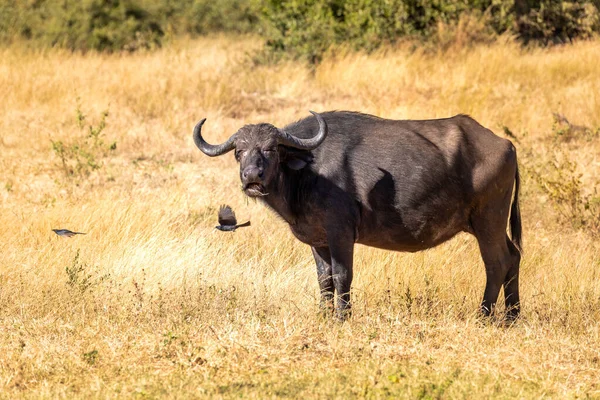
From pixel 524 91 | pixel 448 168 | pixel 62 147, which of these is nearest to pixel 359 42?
pixel 524 91

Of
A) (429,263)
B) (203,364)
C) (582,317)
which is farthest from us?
(429,263)

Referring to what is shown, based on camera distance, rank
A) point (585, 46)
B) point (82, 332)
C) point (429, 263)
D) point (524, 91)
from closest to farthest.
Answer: point (82, 332)
point (429, 263)
point (524, 91)
point (585, 46)

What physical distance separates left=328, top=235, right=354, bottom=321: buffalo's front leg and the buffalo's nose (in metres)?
0.79

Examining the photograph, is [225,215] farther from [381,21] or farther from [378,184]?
[381,21]

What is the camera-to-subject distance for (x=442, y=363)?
20.5 ft

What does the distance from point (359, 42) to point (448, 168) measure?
969 centimetres

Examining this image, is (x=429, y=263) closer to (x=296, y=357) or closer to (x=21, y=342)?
(x=296, y=357)

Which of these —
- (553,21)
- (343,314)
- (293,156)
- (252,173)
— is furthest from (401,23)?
(252,173)

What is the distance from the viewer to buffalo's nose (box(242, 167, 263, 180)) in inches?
281

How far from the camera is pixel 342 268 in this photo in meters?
7.56

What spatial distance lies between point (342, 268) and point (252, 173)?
108 cm

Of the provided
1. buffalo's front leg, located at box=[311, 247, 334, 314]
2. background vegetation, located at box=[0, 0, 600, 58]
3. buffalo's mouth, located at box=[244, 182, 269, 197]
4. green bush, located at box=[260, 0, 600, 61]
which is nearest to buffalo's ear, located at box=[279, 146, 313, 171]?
buffalo's mouth, located at box=[244, 182, 269, 197]

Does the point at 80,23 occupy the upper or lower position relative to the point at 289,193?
lower

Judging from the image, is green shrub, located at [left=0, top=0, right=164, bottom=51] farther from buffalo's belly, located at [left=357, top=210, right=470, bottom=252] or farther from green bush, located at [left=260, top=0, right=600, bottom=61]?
buffalo's belly, located at [left=357, top=210, right=470, bottom=252]
